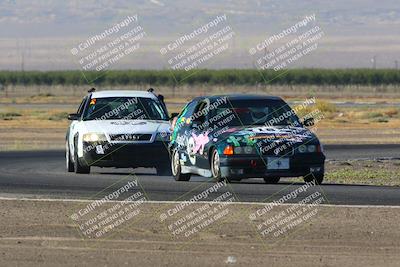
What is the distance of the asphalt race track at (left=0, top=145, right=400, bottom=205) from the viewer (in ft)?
67.2

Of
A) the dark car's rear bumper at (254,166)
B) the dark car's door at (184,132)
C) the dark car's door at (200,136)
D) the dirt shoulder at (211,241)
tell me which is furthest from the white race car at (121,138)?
the dirt shoulder at (211,241)

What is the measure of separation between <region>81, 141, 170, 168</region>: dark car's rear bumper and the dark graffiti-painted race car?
3.38 feet

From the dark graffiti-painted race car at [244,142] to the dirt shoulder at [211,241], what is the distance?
11.2ft

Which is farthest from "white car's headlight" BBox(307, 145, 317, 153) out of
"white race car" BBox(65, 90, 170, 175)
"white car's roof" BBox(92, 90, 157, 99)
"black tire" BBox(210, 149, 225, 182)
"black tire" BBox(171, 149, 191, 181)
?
"white car's roof" BBox(92, 90, 157, 99)

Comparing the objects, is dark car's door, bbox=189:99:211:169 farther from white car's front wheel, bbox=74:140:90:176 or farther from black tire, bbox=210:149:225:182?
white car's front wheel, bbox=74:140:90:176

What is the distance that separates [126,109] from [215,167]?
175 inches

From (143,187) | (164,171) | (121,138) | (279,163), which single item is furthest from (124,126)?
(279,163)

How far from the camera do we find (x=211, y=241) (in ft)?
50.2

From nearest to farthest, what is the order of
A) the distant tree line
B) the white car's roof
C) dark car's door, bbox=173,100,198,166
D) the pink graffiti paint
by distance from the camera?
1. the pink graffiti paint
2. dark car's door, bbox=173,100,198,166
3. the white car's roof
4. the distant tree line

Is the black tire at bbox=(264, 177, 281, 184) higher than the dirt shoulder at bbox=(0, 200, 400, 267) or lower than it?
lower

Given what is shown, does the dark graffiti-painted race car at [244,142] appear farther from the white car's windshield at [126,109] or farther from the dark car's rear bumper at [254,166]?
the white car's windshield at [126,109]

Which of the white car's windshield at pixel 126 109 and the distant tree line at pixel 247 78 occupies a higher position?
the white car's windshield at pixel 126 109

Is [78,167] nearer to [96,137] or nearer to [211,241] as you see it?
[96,137]

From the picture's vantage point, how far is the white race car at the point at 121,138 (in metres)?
25.4
